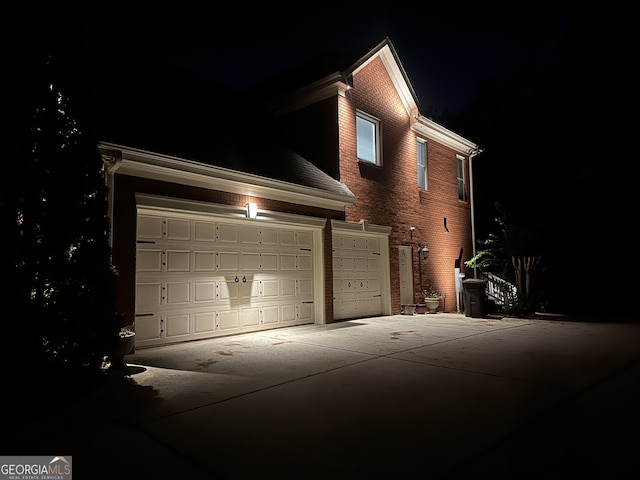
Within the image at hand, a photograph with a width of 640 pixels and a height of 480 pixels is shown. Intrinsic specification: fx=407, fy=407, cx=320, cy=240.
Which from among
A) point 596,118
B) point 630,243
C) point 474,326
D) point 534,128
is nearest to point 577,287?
point 630,243

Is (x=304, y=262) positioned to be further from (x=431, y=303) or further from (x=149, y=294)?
(x=431, y=303)

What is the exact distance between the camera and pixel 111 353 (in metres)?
5.23

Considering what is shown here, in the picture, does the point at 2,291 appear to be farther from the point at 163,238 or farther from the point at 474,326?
the point at 474,326

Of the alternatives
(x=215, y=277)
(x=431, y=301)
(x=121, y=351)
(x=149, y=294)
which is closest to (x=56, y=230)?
(x=121, y=351)

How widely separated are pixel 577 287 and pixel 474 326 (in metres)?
6.64

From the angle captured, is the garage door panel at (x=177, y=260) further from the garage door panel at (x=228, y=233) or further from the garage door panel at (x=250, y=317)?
the garage door panel at (x=250, y=317)

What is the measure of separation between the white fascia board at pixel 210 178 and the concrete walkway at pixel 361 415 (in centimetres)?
316

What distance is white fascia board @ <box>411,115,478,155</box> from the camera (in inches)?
548

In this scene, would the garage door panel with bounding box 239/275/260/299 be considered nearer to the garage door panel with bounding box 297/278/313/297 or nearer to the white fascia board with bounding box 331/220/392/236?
the garage door panel with bounding box 297/278/313/297

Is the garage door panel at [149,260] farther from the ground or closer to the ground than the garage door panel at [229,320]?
farther from the ground

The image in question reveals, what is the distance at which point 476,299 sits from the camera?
40.5ft

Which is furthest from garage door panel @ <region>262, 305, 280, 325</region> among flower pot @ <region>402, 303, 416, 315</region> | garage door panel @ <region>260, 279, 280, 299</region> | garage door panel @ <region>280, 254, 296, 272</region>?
flower pot @ <region>402, 303, 416, 315</region>

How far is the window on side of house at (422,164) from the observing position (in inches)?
568

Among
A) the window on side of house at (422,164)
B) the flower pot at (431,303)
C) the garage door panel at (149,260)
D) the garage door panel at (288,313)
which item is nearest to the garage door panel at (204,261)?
the garage door panel at (149,260)
